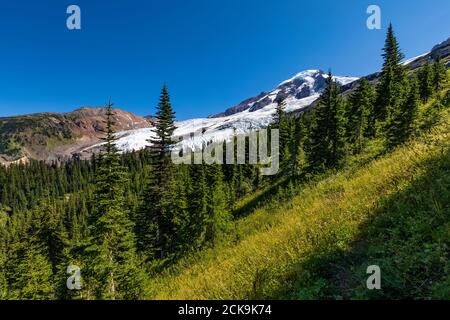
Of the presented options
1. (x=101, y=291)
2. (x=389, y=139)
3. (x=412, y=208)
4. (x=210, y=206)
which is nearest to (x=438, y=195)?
(x=412, y=208)

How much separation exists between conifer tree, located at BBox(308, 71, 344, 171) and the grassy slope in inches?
1431

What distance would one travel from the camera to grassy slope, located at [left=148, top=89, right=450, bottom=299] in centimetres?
510

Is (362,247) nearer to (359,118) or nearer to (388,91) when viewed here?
(359,118)

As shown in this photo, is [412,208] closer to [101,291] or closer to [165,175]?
[101,291]

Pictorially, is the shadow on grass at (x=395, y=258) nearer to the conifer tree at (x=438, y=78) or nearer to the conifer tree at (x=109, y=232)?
the conifer tree at (x=109, y=232)

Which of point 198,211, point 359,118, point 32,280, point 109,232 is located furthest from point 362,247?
point 359,118

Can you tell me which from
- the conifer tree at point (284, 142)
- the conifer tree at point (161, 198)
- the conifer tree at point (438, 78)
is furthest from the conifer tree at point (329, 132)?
the conifer tree at point (438, 78)

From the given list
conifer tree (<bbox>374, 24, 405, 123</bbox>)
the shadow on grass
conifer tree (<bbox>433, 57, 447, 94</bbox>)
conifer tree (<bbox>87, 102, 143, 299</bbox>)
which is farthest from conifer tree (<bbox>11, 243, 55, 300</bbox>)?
conifer tree (<bbox>433, 57, 447, 94</bbox>)

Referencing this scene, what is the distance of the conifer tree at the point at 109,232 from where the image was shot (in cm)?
1916

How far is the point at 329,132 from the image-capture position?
45906 mm

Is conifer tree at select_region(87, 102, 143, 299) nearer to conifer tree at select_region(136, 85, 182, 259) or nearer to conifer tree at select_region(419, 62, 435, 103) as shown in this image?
conifer tree at select_region(136, 85, 182, 259)

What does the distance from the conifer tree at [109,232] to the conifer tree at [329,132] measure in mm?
30802
